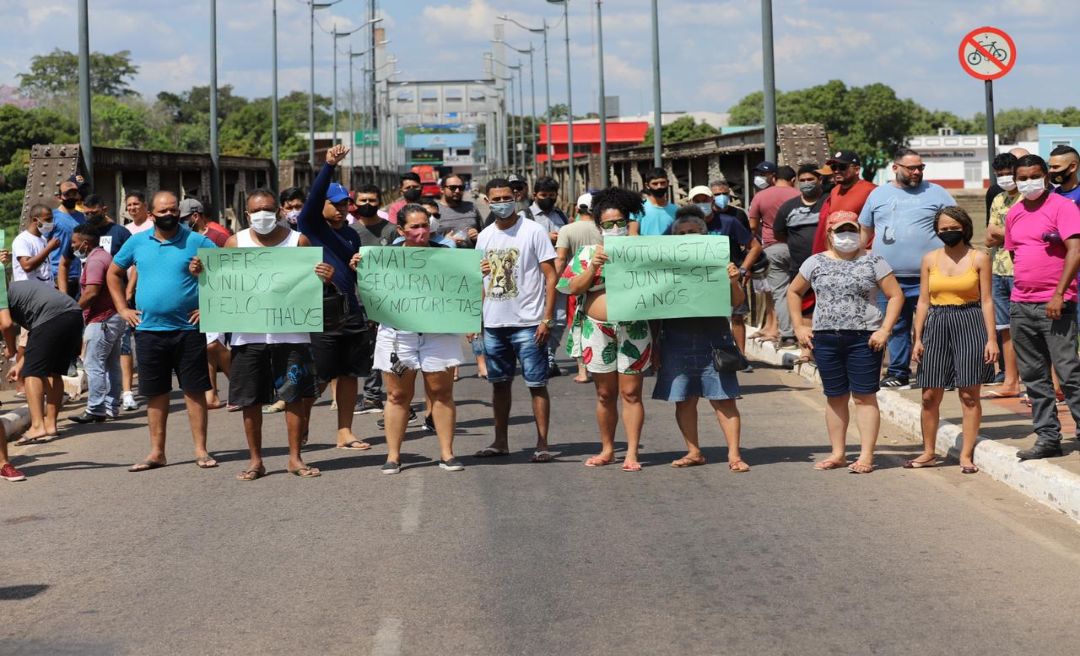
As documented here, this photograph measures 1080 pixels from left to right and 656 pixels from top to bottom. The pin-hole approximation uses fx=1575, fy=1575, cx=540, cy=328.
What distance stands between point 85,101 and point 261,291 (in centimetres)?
1392

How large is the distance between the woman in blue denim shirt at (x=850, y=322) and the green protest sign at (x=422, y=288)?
2.21m

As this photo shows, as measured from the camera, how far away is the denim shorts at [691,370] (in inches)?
405

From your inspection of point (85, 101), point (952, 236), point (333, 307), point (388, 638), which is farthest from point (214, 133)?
point (388, 638)

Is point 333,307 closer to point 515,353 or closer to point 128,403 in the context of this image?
point 515,353

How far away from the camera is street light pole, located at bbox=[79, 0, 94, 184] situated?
874 inches

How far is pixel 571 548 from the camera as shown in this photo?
8055 mm

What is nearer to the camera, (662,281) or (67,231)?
(662,281)

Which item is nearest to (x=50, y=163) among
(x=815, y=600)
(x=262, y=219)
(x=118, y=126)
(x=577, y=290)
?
(x=262, y=219)

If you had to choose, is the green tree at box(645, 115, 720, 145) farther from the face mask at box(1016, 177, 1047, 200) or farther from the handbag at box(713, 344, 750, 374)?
the face mask at box(1016, 177, 1047, 200)

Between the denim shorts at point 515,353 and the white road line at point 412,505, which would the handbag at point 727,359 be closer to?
the denim shorts at point 515,353

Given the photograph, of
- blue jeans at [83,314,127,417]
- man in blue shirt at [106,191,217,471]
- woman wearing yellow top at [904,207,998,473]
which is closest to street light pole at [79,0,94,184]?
blue jeans at [83,314,127,417]

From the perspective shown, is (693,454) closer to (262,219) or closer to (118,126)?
(262,219)

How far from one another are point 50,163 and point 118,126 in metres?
102

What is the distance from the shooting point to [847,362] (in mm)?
10219
